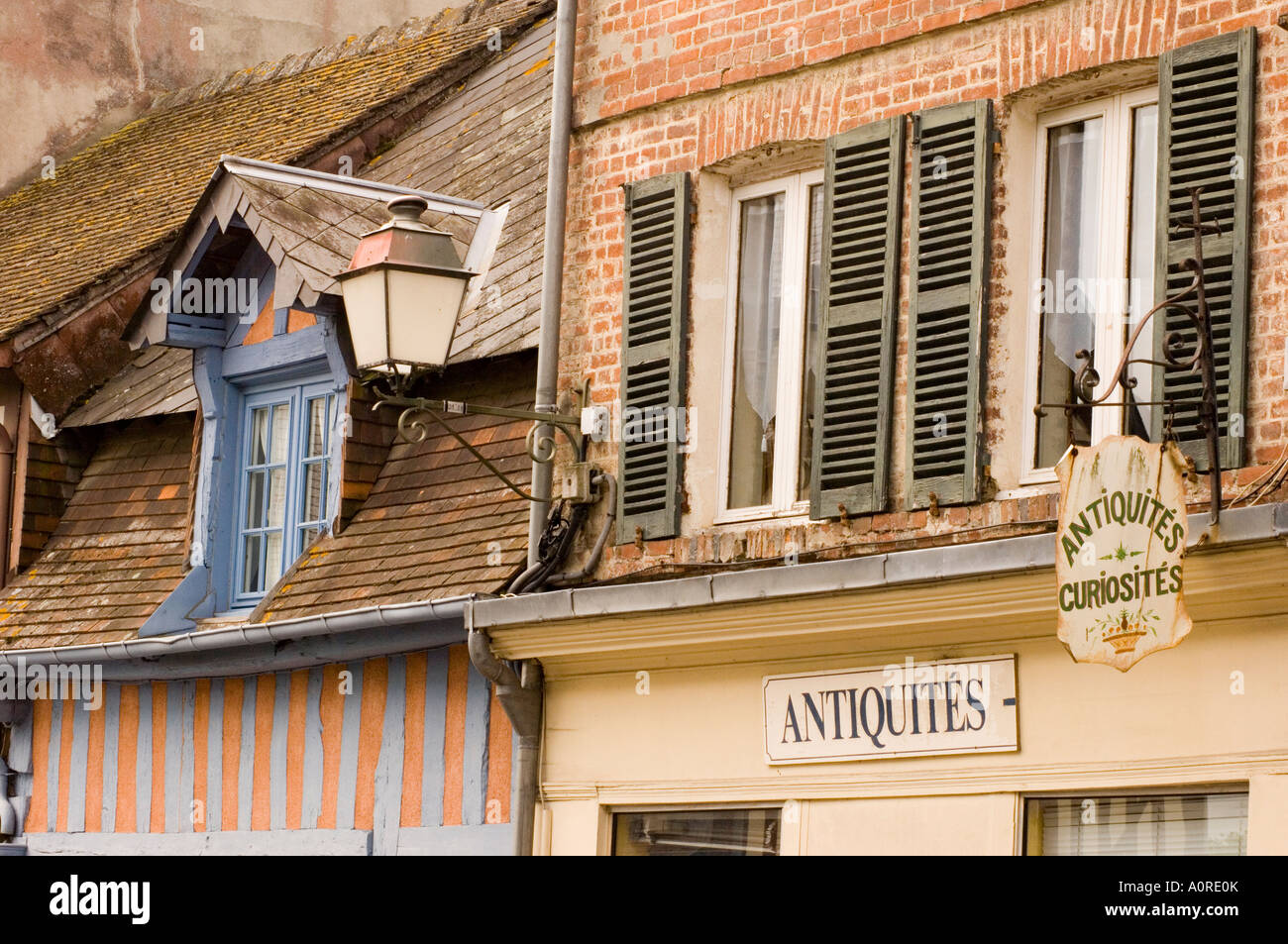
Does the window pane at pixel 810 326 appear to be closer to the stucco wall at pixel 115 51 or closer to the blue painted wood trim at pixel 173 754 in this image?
the blue painted wood trim at pixel 173 754

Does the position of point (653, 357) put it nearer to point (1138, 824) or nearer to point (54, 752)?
point (1138, 824)

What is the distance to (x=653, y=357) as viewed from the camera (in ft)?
33.0

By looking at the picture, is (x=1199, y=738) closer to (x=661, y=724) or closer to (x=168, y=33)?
(x=661, y=724)

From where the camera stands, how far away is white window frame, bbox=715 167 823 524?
9.68 metres

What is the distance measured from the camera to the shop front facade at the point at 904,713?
25.5ft

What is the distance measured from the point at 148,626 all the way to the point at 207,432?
47.8 inches

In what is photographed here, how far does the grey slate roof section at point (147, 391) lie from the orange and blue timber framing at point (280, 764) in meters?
1.72

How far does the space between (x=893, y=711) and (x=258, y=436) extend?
207 inches

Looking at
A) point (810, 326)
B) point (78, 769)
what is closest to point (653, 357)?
point (810, 326)

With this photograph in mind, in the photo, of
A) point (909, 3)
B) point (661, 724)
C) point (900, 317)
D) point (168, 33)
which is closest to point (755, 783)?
point (661, 724)

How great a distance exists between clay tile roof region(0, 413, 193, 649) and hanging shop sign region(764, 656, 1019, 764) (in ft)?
14.7

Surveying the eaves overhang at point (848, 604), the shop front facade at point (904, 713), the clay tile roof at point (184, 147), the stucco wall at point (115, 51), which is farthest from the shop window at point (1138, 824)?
the stucco wall at point (115, 51)

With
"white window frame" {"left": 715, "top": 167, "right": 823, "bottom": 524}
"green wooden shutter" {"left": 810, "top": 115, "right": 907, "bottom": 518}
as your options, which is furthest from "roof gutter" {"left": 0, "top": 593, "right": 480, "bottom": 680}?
"green wooden shutter" {"left": 810, "top": 115, "right": 907, "bottom": 518}

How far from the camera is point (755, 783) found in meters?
9.38
